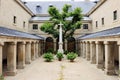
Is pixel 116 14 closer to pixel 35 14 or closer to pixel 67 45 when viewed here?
pixel 67 45

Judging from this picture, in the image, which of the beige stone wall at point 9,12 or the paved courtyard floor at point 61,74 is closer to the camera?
the paved courtyard floor at point 61,74

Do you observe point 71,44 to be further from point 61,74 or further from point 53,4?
point 61,74

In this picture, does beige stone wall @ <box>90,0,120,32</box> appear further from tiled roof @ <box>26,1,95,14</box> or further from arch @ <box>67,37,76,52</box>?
tiled roof @ <box>26,1,95,14</box>

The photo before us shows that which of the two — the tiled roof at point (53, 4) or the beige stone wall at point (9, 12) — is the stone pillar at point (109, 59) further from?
the tiled roof at point (53, 4)

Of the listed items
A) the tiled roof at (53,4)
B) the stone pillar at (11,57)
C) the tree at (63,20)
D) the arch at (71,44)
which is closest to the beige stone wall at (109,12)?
the tree at (63,20)

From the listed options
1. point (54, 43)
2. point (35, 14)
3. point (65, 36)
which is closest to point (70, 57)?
point (65, 36)

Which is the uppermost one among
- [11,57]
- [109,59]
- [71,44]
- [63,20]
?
[63,20]

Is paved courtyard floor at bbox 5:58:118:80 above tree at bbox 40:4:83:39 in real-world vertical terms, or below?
below

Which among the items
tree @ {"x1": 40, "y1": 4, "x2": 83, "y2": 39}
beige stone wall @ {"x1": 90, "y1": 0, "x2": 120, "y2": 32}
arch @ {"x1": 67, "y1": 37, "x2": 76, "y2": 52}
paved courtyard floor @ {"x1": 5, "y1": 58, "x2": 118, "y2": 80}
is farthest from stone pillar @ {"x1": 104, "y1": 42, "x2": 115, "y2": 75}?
arch @ {"x1": 67, "y1": 37, "x2": 76, "y2": 52}

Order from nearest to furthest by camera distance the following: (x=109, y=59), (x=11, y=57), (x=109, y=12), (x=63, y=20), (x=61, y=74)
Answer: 1. (x=61, y=74)
2. (x=11, y=57)
3. (x=109, y=59)
4. (x=109, y=12)
5. (x=63, y=20)

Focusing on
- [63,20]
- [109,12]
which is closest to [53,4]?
[63,20]

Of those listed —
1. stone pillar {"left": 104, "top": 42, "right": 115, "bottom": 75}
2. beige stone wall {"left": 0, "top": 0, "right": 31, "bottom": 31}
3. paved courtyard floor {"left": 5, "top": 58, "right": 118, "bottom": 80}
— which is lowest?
paved courtyard floor {"left": 5, "top": 58, "right": 118, "bottom": 80}

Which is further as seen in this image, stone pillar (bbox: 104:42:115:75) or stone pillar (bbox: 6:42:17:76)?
stone pillar (bbox: 104:42:115:75)

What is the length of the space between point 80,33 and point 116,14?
18.1 metres
